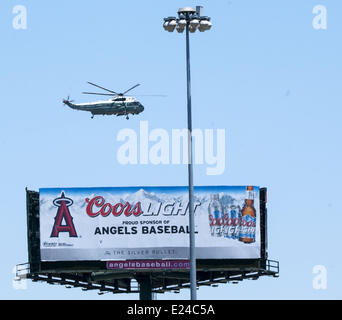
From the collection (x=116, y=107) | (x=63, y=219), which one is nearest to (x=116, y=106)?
(x=116, y=107)

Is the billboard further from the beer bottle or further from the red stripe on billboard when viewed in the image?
the red stripe on billboard

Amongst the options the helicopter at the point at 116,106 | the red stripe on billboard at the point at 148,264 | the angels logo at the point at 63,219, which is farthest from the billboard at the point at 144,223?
the helicopter at the point at 116,106

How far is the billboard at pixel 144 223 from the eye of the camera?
82.2 m

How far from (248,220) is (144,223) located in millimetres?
7322

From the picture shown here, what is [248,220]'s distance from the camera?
82.5 meters

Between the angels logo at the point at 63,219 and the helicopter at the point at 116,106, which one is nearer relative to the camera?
the angels logo at the point at 63,219

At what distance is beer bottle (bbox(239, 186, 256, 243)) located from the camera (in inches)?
3241

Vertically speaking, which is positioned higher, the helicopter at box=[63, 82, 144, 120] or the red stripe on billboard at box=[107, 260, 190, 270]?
the helicopter at box=[63, 82, 144, 120]

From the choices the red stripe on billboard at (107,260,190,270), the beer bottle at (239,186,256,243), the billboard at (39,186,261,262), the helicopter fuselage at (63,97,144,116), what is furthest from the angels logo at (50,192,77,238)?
the helicopter fuselage at (63,97,144,116)

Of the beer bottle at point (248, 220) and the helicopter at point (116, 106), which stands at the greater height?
the helicopter at point (116, 106)

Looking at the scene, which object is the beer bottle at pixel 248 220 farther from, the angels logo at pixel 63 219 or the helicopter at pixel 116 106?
the helicopter at pixel 116 106

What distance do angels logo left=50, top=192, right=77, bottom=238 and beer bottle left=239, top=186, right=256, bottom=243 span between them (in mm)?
11827

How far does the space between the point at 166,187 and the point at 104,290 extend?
959cm
